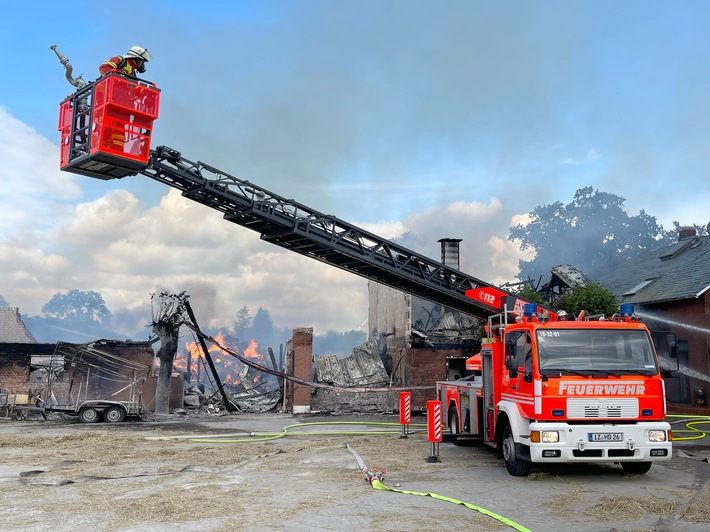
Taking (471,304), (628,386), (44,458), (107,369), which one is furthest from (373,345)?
(628,386)

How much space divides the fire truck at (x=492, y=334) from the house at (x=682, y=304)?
884cm

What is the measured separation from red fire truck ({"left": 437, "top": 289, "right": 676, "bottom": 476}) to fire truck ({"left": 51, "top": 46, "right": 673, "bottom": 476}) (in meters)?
0.02

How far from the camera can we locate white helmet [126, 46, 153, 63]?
546 inches

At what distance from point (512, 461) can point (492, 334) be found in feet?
9.42

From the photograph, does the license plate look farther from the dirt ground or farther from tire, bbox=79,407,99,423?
tire, bbox=79,407,99,423

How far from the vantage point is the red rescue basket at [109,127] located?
1341 centimetres

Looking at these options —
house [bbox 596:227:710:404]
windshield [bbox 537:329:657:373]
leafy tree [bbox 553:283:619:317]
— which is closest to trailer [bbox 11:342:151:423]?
windshield [bbox 537:329:657:373]

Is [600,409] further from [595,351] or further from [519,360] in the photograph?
[519,360]

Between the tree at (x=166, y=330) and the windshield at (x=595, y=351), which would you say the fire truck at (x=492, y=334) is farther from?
the tree at (x=166, y=330)

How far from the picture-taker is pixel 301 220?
643 inches

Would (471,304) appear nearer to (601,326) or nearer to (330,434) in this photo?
(330,434)

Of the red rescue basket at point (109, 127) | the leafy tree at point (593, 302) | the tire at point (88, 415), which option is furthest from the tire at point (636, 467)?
the tire at point (88, 415)

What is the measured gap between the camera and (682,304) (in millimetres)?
23422

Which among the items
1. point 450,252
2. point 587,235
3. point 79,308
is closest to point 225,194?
point 450,252
